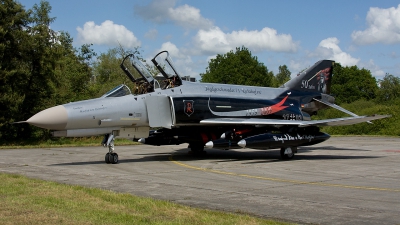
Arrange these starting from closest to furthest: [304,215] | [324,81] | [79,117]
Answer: [304,215] → [79,117] → [324,81]

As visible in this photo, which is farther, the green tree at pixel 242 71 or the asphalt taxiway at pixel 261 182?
the green tree at pixel 242 71

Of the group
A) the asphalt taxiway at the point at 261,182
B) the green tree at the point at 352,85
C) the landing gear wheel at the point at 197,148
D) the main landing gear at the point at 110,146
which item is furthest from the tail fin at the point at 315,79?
the green tree at the point at 352,85

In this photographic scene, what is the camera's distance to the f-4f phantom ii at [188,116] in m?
13.8

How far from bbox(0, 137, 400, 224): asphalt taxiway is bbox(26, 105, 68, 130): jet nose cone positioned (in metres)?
1.25

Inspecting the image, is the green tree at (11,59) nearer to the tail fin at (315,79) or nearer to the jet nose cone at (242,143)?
the tail fin at (315,79)

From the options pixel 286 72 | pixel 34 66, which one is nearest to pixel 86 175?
pixel 34 66

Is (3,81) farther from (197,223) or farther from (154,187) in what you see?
(197,223)

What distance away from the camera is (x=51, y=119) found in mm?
12719

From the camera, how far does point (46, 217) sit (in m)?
6.20

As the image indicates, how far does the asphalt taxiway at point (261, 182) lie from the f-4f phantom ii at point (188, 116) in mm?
850

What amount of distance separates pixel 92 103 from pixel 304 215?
8.76 metres

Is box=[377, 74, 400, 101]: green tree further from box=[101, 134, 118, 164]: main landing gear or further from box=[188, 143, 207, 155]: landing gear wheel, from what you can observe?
box=[101, 134, 118, 164]: main landing gear

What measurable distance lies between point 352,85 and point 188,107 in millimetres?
65720

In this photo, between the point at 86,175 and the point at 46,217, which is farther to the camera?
the point at 86,175
